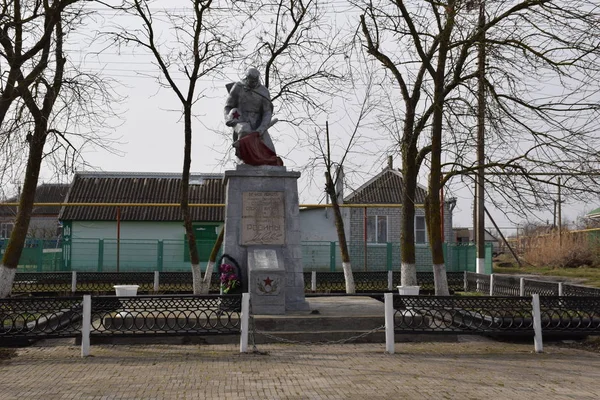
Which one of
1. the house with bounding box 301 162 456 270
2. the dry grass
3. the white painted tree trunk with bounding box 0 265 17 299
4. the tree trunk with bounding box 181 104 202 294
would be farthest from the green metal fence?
the white painted tree trunk with bounding box 0 265 17 299

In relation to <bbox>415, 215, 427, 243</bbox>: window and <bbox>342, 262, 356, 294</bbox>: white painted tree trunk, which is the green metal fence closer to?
<bbox>415, 215, 427, 243</bbox>: window

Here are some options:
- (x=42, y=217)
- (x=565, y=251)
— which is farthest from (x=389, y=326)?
(x=42, y=217)

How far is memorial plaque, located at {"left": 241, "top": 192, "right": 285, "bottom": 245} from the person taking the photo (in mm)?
12805

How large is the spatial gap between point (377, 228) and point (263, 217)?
749 inches

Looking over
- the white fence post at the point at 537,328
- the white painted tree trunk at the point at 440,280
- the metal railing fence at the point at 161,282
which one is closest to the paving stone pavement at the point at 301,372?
the white fence post at the point at 537,328

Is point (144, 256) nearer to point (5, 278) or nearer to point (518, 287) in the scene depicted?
point (5, 278)

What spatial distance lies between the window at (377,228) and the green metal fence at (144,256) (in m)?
4.46

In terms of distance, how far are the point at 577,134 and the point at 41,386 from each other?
9.17 m

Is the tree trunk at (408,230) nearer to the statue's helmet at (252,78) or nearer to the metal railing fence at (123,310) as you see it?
the statue's helmet at (252,78)

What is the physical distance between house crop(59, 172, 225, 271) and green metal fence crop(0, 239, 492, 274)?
0.12 ft

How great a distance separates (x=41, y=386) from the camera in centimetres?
752

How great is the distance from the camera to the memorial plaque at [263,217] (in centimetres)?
1280

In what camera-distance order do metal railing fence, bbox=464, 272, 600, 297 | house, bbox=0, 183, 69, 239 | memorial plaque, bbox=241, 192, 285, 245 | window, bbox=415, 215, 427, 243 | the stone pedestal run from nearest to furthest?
the stone pedestal < memorial plaque, bbox=241, 192, 285, 245 < metal railing fence, bbox=464, 272, 600, 297 < window, bbox=415, 215, 427, 243 < house, bbox=0, 183, 69, 239

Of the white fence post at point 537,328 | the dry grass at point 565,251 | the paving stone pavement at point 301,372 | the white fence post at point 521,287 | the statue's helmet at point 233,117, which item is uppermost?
the statue's helmet at point 233,117
